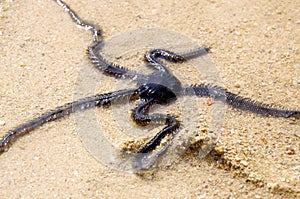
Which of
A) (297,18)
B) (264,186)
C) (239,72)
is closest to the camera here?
(264,186)

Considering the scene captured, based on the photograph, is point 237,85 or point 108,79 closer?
point 237,85

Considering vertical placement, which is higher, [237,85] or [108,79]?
[237,85]

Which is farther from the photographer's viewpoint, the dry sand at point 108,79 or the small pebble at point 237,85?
Result: the small pebble at point 237,85

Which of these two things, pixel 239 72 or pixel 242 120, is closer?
pixel 242 120

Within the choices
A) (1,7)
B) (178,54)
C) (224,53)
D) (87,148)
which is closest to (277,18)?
(224,53)

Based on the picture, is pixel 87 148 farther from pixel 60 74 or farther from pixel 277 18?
pixel 277 18

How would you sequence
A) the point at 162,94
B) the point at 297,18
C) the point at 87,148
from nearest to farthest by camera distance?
the point at 87,148
the point at 162,94
the point at 297,18

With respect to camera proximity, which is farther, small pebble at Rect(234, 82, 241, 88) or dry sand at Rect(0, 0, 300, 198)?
small pebble at Rect(234, 82, 241, 88)

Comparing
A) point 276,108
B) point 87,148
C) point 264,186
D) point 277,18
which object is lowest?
point 87,148
